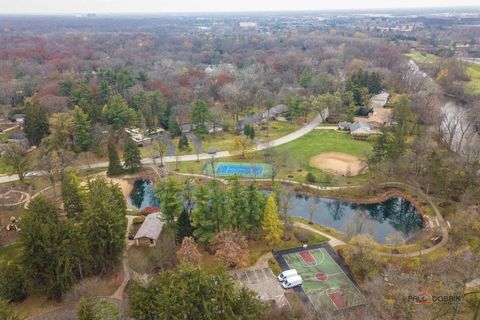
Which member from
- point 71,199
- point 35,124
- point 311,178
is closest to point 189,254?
point 71,199

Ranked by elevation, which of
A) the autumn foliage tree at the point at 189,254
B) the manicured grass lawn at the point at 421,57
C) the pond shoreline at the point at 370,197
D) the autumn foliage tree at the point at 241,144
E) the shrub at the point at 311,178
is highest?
the manicured grass lawn at the point at 421,57

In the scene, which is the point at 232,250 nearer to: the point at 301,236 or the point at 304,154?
the point at 301,236

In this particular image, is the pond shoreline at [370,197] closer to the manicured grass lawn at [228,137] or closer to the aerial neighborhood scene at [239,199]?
the aerial neighborhood scene at [239,199]

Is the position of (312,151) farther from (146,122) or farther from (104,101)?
(104,101)

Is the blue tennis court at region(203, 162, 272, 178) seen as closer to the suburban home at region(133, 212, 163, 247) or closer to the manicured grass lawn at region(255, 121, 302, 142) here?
the manicured grass lawn at region(255, 121, 302, 142)

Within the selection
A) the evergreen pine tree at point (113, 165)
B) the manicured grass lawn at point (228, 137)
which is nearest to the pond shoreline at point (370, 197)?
the manicured grass lawn at point (228, 137)

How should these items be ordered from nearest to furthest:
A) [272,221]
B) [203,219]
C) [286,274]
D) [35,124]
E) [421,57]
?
[286,274], [203,219], [272,221], [35,124], [421,57]
